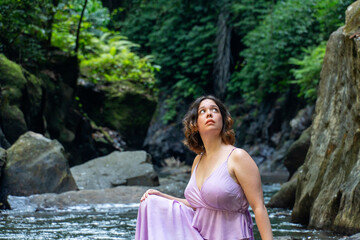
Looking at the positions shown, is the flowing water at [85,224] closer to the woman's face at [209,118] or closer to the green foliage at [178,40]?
the woman's face at [209,118]

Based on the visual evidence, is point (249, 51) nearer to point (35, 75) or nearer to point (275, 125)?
point (275, 125)

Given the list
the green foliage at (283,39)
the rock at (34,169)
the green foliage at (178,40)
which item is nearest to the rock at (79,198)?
Answer: the rock at (34,169)

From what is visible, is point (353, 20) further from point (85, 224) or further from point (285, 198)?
point (85, 224)

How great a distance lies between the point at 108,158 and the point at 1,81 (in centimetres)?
288

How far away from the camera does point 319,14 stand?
16.6m

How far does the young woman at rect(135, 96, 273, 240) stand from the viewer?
2.79 meters

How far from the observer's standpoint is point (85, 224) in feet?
21.2

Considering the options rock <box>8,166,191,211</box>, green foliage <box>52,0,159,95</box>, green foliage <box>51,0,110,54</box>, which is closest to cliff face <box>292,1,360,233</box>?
rock <box>8,166,191,211</box>

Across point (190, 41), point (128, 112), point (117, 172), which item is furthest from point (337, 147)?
point (190, 41)

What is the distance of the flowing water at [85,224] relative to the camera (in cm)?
548

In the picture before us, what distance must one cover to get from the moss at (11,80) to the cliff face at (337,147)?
22.2ft

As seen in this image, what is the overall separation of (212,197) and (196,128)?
53 cm

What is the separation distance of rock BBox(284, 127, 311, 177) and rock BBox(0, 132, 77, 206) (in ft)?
15.8

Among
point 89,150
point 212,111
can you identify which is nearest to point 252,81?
point 89,150
